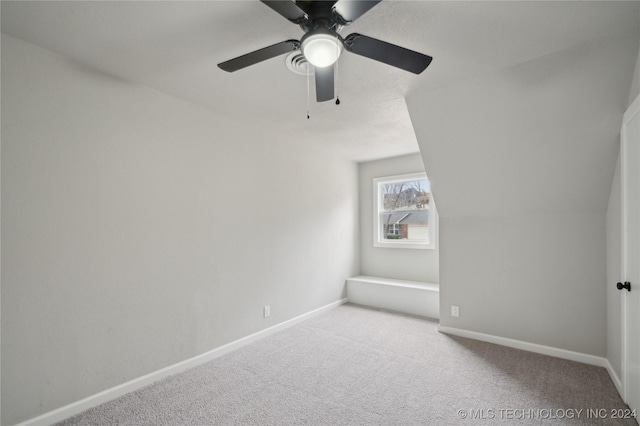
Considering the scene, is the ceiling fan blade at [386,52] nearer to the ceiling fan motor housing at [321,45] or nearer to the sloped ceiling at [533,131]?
the ceiling fan motor housing at [321,45]

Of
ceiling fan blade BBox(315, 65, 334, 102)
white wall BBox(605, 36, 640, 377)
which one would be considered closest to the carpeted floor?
white wall BBox(605, 36, 640, 377)

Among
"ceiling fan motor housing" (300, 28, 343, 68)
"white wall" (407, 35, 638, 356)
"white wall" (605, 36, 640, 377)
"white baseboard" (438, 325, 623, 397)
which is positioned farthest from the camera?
"white baseboard" (438, 325, 623, 397)

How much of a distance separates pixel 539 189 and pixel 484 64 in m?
1.42

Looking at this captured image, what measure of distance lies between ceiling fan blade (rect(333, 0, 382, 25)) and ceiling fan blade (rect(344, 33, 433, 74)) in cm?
10

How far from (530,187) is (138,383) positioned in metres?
3.77

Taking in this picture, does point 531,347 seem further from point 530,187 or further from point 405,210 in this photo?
point 405,210

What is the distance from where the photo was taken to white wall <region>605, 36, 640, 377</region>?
8.09ft

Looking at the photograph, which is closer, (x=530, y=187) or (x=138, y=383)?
(x=138, y=383)

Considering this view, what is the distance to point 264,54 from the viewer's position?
1.70 m

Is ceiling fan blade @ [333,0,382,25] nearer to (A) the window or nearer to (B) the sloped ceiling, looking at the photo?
(B) the sloped ceiling

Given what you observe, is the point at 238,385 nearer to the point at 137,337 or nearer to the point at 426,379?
the point at 137,337

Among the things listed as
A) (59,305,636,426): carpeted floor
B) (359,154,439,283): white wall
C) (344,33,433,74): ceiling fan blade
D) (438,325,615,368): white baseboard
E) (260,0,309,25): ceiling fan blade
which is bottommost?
(59,305,636,426): carpeted floor

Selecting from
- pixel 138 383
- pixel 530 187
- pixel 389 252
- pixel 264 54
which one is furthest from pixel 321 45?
pixel 389 252

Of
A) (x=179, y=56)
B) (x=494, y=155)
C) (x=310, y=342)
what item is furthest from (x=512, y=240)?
(x=179, y=56)
